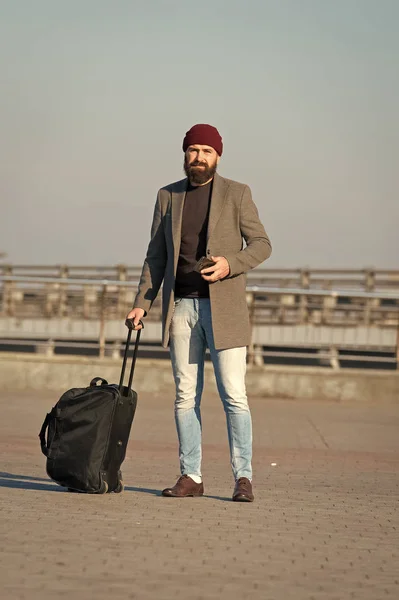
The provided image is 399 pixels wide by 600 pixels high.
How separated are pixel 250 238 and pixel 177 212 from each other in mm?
423

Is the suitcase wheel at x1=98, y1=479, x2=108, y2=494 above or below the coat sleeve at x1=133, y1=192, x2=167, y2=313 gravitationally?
below

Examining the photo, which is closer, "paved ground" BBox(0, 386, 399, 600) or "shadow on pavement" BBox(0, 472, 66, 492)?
"paved ground" BBox(0, 386, 399, 600)

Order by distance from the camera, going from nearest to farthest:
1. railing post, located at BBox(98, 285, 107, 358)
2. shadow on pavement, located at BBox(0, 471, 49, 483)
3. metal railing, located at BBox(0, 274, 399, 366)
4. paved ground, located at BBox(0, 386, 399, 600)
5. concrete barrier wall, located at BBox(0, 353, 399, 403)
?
paved ground, located at BBox(0, 386, 399, 600) < shadow on pavement, located at BBox(0, 471, 49, 483) < concrete barrier wall, located at BBox(0, 353, 399, 403) < railing post, located at BBox(98, 285, 107, 358) < metal railing, located at BBox(0, 274, 399, 366)

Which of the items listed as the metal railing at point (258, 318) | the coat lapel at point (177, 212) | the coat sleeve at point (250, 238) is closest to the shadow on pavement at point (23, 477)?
the coat lapel at point (177, 212)

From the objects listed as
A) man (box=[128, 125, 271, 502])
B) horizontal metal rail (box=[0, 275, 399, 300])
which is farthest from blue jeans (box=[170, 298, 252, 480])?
horizontal metal rail (box=[0, 275, 399, 300])

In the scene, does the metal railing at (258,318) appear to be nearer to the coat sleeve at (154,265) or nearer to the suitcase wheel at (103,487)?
the coat sleeve at (154,265)

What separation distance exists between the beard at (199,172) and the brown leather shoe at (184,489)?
162cm

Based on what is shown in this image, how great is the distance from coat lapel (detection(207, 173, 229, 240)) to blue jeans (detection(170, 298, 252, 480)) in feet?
1.39

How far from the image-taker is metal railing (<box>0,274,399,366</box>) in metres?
16.8

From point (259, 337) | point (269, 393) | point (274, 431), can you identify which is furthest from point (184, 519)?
point (259, 337)

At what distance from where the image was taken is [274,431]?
12.1 meters

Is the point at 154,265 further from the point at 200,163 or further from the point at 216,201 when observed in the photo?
the point at 200,163

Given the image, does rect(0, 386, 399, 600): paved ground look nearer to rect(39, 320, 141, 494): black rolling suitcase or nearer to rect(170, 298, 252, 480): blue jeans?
rect(39, 320, 141, 494): black rolling suitcase

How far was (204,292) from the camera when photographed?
294 inches
